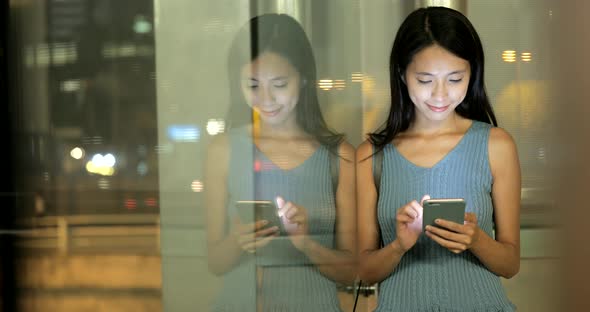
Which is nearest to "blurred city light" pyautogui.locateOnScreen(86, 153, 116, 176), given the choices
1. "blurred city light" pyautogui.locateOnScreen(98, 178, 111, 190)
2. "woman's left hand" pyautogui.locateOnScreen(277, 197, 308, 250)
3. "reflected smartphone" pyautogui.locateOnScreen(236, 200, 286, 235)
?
"blurred city light" pyautogui.locateOnScreen(98, 178, 111, 190)

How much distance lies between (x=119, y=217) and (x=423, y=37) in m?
0.99

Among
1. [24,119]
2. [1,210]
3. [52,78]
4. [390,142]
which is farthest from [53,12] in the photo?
[390,142]

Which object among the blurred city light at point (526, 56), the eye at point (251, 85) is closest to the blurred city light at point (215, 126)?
the eye at point (251, 85)

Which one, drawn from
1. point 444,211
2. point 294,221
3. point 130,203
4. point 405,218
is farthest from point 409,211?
point 130,203

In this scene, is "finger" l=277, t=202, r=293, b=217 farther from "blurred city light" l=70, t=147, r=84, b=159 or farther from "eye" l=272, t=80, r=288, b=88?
"blurred city light" l=70, t=147, r=84, b=159

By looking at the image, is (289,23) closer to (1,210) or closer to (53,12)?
(53,12)

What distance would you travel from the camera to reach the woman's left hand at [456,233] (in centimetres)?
180

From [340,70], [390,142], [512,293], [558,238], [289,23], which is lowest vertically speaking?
[512,293]

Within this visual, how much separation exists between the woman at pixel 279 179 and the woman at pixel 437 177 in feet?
0.35

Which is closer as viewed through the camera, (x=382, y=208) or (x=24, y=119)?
(x=382, y=208)

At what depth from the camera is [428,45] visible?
1.90 metres

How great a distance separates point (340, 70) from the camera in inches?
81.0

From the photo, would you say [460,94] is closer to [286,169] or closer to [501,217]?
[501,217]

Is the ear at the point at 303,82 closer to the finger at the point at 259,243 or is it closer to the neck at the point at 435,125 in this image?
the neck at the point at 435,125
